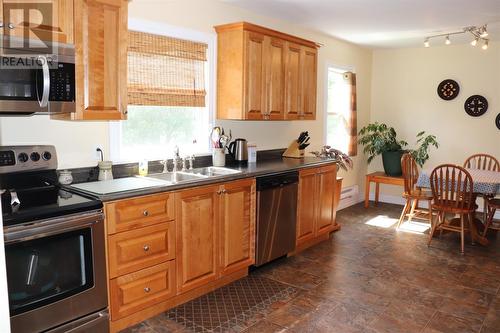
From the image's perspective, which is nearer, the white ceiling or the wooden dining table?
A: the white ceiling

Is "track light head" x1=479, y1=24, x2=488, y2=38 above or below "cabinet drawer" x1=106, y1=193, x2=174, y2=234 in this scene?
above

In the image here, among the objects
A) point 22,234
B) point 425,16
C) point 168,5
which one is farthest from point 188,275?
point 425,16

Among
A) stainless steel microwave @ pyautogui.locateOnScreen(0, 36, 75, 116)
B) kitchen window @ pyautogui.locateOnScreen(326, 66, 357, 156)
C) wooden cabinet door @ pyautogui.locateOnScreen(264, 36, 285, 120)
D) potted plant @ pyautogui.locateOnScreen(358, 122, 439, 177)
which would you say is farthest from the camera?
potted plant @ pyautogui.locateOnScreen(358, 122, 439, 177)

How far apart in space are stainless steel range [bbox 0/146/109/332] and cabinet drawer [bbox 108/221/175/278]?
0.35ft

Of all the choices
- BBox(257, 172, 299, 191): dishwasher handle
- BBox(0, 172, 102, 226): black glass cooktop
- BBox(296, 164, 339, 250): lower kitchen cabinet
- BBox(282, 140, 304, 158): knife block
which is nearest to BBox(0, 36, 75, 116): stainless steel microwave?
BBox(0, 172, 102, 226): black glass cooktop

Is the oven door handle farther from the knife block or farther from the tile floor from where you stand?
the knife block

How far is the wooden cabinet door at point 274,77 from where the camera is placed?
13.0ft

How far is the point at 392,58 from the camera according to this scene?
Result: 6.45 m

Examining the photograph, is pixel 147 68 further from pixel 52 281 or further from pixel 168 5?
pixel 52 281

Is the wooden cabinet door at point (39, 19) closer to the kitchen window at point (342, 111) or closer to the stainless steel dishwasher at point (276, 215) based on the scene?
the stainless steel dishwasher at point (276, 215)

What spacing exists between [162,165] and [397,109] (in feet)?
14.5

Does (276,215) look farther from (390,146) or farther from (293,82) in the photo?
(390,146)

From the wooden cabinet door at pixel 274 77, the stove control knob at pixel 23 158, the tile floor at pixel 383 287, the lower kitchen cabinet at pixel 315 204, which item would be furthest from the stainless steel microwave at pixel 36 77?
the lower kitchen cabinet at pixel 315 204

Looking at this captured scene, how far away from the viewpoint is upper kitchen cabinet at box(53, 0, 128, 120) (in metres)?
2.52
